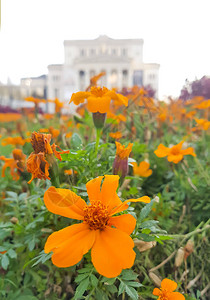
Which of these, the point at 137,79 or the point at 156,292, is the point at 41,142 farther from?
the point at 137,79

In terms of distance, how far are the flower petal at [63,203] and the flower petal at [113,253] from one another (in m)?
0.05

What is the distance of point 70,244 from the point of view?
1.05 feet

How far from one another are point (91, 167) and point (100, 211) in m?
0.16

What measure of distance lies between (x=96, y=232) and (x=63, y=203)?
0.06m

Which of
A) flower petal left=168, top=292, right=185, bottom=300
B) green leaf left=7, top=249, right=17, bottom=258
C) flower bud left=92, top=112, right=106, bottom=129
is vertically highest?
flower bud left=92, top=112, right=106, bottom=129

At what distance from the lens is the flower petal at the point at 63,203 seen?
0.34 metres

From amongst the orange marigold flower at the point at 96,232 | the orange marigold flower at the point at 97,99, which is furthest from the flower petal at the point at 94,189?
the orange marigold flower at the point at 97,99

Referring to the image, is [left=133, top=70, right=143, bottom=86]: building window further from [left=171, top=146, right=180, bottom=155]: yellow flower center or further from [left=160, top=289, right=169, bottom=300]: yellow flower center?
[left=160, top=289, right=169, bottom=300]: yellow flower center

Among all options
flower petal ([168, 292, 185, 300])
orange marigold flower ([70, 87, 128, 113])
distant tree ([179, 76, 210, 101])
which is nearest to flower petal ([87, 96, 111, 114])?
orange marigold flower ([70, 87, 128, 113])

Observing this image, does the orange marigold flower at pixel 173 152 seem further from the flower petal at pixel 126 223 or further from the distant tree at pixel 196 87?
the flower petal at pixel 126 223

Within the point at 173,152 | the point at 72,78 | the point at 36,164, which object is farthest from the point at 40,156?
the point at 72,78

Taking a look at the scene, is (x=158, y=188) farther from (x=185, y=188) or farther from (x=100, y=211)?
(x=100, y=211)

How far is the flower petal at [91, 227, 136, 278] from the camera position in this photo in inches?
12.0

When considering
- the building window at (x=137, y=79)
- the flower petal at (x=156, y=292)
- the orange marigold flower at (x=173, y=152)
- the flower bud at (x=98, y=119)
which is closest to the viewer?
the flower petal at (x=156, y=292)
